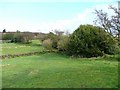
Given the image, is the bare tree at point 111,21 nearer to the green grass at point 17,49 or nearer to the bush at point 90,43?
the bush at point 90,43

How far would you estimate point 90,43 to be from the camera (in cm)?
3303

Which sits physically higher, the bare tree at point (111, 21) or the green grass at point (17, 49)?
the bare tree at point (111, 21)

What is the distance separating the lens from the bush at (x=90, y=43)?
32.8m

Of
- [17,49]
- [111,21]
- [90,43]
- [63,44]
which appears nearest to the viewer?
[111,21]

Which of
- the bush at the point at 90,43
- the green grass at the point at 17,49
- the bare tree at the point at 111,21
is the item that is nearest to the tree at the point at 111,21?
the bare tree at the point at 111,21

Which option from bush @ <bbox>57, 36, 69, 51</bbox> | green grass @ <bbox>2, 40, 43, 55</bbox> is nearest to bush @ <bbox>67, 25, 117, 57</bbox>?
bush @ <bbox>57, 36, 69, 51</bbox>

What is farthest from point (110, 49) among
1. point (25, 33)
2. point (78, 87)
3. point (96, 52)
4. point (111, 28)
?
point (25, 33)

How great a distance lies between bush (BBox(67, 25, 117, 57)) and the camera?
32844mm

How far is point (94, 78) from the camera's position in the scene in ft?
51.7

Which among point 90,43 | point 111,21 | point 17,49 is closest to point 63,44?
point 90,43

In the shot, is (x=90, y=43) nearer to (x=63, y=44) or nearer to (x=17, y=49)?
(x=63, y=44)

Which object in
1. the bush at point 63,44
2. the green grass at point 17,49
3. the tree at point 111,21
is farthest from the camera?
the green grass at point 17,49

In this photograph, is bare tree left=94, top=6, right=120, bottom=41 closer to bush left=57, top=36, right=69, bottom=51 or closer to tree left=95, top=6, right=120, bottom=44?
tree left=95, top=6, right=120, bottom=44

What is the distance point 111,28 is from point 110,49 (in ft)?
49.2
